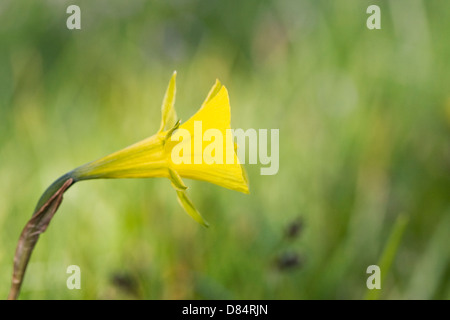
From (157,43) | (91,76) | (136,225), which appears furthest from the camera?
(157,43)

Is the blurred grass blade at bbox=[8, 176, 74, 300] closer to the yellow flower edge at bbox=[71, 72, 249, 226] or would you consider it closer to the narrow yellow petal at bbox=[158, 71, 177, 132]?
the yellow flower edge at bbox=[71, 72, 249, 226]

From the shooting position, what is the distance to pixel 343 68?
9.68ft

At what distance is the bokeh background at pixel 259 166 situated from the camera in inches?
65.6

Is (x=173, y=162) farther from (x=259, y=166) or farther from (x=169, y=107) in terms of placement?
(x=259, y=166)

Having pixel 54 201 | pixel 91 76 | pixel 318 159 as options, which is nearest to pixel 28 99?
pixel 91 76

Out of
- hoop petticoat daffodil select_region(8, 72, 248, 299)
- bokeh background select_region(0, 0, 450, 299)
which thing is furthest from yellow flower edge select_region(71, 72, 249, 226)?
bokeh background select_region(0, 0, 450, 299)

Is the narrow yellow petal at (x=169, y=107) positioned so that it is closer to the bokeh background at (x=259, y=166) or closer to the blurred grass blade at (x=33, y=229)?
the blurred grass blade at (x=33, y=229)

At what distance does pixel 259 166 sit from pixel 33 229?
63.0 inches

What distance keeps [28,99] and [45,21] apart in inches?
71.6

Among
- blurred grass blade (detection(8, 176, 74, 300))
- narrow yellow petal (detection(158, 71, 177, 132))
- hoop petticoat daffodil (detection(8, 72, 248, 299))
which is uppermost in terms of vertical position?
narrow yellow petal (detection(158, 71, 177, 132))

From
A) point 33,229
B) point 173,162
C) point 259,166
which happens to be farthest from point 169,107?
point 259,166

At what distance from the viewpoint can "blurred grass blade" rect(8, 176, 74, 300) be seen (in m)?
0.84

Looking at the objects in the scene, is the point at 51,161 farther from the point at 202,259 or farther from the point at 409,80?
the point at 409,80

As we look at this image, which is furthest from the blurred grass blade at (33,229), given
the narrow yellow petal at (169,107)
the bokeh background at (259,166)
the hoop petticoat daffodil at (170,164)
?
the bokeh background at (259,166)
